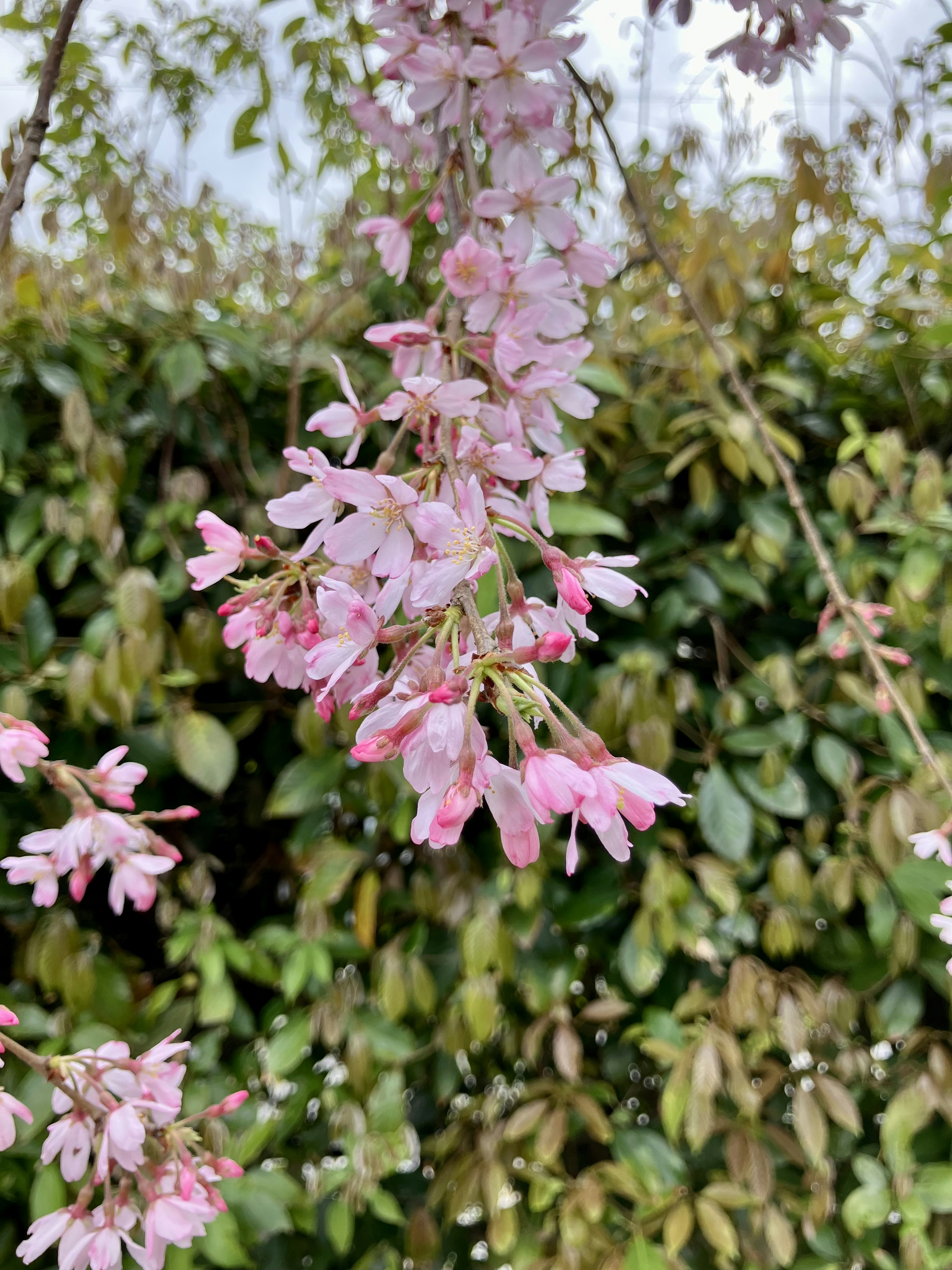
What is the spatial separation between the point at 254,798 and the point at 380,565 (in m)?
0.82

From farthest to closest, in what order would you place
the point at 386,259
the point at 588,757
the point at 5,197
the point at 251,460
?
1. the point at 251,460
2. the point at 386,259
3. the point at 5,197
4. the point at 588,757

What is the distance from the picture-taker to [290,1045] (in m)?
A: 0.86

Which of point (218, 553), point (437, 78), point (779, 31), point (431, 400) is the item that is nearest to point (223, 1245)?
point (218, 553)

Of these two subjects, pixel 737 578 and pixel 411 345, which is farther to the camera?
pixel 737 578

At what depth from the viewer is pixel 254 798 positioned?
1.06 meters

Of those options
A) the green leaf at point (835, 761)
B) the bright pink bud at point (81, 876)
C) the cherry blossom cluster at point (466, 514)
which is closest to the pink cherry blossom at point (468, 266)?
the cherry blossom cluster at point (466, 514)

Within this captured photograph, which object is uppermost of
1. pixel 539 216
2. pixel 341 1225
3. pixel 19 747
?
pixel 539 216

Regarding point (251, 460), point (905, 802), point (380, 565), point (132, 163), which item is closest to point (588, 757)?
point (380, 565)

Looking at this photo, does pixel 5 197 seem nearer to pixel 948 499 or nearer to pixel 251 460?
pixel 251 460

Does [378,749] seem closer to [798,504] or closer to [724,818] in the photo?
[798,504]

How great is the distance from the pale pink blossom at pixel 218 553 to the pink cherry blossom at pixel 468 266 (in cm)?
17

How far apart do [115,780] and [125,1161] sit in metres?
0.21

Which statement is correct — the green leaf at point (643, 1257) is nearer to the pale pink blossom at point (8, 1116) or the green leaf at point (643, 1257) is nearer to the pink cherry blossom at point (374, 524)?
the pale pink blossom at point (8, 1116)

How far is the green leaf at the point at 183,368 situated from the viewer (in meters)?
0.89
